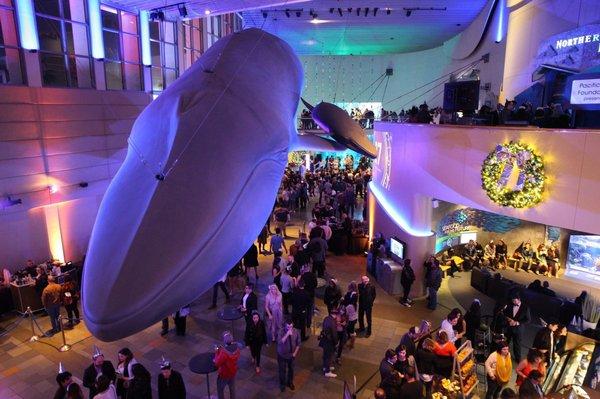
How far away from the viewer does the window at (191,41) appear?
20422mm

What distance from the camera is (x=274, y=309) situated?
331 inches

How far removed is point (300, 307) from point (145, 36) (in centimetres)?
1314

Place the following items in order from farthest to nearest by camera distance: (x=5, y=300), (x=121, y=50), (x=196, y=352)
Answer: (x=121, y=50), (x=5, y=300), (x=196, y=352)

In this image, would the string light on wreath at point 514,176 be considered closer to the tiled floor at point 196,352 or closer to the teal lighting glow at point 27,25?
the tiled floor at point 196,352

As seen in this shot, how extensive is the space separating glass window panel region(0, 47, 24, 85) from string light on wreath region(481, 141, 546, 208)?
12.7 meters

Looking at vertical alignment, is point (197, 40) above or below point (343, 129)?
above

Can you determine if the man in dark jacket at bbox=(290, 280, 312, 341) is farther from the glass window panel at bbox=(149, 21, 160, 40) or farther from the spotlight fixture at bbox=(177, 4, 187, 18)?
the glass window panel at bbox=(149, 21, 160, 40)

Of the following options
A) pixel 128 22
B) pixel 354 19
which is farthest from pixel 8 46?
pixel 354 19

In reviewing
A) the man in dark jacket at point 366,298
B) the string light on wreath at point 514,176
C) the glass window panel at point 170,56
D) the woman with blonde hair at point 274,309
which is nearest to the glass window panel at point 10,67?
the glass window panel at point 170,56

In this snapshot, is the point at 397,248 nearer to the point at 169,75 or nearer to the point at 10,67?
the point at 10,67

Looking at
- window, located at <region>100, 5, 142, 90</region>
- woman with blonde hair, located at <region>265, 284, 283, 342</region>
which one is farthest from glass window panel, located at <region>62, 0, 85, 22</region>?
woman with blonde hair, located at <region>265, 284, 283, 342</region>

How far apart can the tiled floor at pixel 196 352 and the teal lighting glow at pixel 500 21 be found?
1547cm

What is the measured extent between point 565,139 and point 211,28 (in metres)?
20.9

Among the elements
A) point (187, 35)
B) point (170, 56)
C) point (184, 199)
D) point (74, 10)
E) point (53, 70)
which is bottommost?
point (184, 199)
